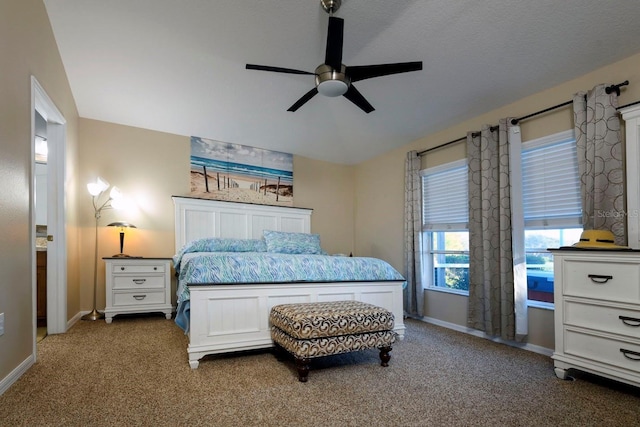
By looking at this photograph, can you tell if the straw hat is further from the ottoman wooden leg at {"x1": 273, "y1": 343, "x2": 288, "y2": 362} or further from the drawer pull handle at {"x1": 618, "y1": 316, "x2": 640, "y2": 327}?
the ottoman wooden leg at {"x1": 273, "y1": 343, "x2": 288, "y2": 362}

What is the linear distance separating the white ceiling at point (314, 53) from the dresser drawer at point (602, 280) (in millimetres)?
1732

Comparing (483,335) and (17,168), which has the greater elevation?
(17,168)

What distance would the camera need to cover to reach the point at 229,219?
4930 millimetres

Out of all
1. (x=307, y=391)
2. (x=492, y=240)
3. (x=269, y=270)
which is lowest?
(x=307, y=391)

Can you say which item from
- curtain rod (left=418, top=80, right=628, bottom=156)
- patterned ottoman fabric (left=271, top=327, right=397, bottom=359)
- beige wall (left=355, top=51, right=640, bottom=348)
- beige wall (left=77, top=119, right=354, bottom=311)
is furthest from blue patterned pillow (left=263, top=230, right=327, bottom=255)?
curtain rod (left=418, top=80, right=628, bottom=156)

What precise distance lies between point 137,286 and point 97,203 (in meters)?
1.23

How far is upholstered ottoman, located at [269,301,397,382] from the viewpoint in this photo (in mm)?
2355

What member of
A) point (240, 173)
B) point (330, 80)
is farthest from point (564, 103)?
point (240, 173)

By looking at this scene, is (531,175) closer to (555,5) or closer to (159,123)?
(555,5)

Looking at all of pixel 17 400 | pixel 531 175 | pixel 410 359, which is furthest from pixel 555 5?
pixel 17 400

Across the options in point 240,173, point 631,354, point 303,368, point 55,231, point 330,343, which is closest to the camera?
point 631,354

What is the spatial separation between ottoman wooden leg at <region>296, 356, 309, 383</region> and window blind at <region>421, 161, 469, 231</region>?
8.45 ft

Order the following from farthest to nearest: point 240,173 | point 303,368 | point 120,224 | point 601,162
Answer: point 240,173 < point 120,224 < point 601,162 < point 303,368

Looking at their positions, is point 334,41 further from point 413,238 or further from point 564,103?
point 413,238
